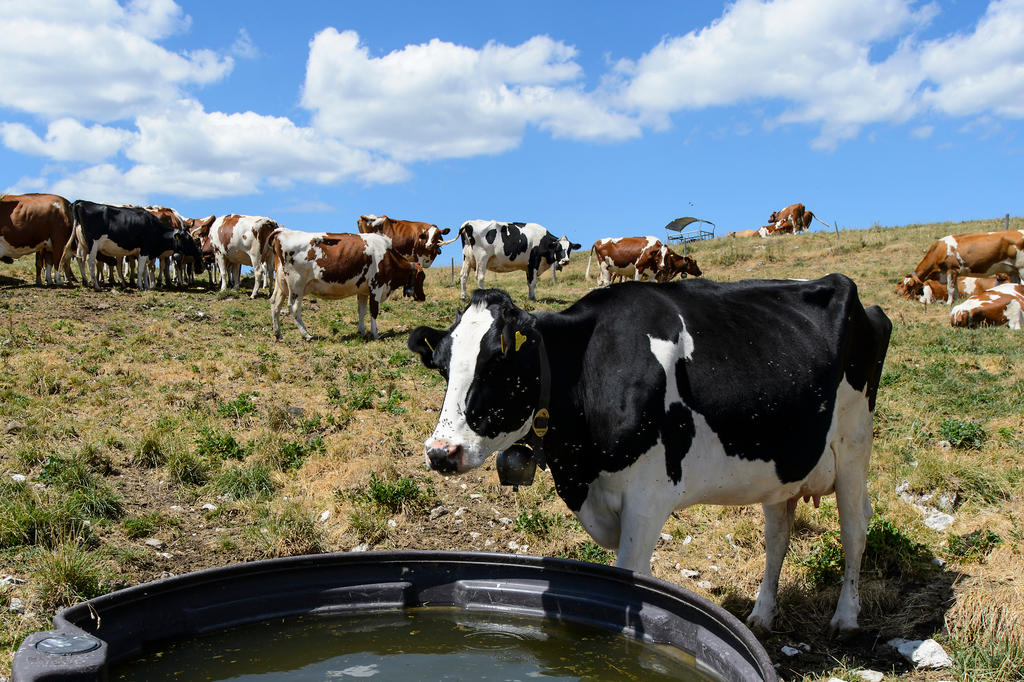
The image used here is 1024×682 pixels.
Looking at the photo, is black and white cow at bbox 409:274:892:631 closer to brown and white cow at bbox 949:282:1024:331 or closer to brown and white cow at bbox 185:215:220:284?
brown and white cow at bbox 949:282:1024:331

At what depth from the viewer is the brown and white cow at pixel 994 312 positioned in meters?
16.2

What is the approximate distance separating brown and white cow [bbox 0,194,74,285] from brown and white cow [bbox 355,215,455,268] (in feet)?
27.8

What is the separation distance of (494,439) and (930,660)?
287cm

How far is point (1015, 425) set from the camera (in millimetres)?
8781

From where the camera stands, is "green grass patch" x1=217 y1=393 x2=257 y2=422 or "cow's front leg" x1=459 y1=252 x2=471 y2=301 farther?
"cow's front leg" x1=459 y1=252 x2=471 y2=301

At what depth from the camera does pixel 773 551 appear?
5.77 metres

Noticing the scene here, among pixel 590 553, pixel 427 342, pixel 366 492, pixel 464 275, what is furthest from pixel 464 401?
pixel 464 275

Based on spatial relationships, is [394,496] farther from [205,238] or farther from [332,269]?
[205,238]

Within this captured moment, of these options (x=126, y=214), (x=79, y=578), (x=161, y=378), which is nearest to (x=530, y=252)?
(x=126, y=214)

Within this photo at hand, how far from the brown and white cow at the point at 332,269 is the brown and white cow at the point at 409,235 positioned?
8.49 m

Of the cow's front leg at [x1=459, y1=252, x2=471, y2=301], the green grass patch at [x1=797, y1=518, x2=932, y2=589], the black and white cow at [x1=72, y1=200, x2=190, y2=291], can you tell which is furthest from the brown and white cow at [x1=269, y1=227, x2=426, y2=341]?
the green grass patch at [x1=797, y1=518, x2=932, y2=589]

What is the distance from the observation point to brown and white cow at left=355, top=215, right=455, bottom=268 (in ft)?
84.4

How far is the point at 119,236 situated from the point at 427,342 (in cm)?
1879

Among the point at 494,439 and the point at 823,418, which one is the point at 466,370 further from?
the point at 823,418
